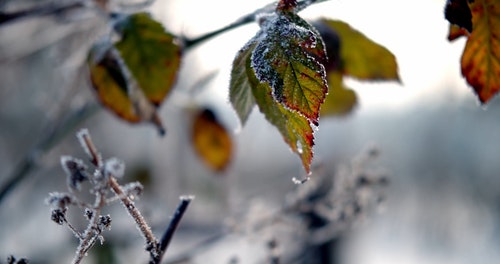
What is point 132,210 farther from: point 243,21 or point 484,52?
point 484,52

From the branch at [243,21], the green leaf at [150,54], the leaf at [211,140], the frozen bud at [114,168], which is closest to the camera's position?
the frozen bud at [114,168]

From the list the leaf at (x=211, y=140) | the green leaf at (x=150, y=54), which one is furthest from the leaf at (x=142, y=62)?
the leaf at (x=211, y=140)

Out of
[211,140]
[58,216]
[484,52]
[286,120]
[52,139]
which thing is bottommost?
[484,52]

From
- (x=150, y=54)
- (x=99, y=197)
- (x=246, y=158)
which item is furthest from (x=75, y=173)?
(x=246, y=158)

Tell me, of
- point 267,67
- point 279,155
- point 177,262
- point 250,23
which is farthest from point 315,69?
point 279,155

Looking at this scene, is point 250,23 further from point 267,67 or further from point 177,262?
point 177,262

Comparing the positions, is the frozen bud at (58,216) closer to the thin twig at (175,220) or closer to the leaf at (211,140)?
the thin twig at (175,220)
